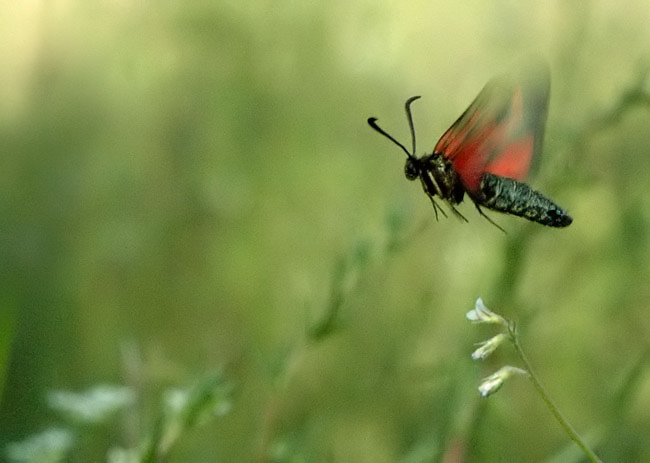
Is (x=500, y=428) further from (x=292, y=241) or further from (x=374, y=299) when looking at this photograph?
(x=292, y=241)

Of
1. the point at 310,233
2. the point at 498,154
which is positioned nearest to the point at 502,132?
the point at 498,154

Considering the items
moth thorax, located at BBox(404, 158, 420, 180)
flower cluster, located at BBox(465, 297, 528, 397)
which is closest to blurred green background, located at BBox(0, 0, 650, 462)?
moth thorax, located at BBox(404, 158, 420, 180)

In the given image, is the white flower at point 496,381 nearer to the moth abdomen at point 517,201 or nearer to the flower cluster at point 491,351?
the flower cluster at point 491,351

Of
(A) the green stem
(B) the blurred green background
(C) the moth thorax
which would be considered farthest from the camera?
(B) the blurred green background

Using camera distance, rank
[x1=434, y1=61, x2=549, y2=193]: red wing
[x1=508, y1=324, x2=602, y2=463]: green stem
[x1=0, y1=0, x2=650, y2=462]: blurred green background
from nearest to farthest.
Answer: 1. [x1=508, y1=324, x2=602, y2=463]: green stem
2. [x1=434, y1=61, x2=549, y2=193]: red wing
3. [x1=0, y1=0, x2=650, y2=462]: blurred green background

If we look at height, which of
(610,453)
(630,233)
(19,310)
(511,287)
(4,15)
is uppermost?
(4,15)

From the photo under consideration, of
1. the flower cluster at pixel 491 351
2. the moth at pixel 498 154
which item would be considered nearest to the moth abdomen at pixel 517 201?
the moth at pixel 498 154

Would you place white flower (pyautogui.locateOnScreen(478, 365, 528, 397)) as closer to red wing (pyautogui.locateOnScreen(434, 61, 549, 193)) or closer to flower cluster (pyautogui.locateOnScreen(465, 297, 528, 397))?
flower cluster (pyautogui.locateOnScreen(465, 297, 528, 397))

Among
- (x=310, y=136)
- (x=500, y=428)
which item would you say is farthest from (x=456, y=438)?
(x=310, y=136)
